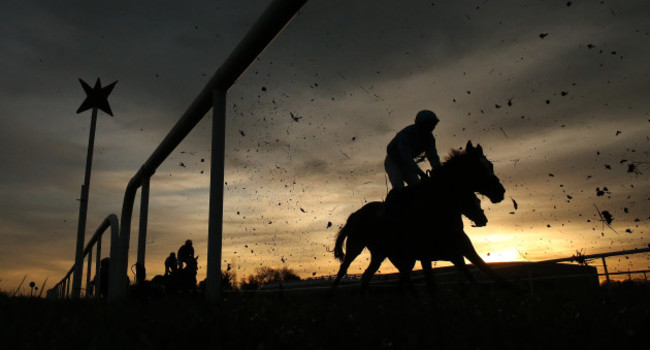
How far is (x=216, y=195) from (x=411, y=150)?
2860 millimetres

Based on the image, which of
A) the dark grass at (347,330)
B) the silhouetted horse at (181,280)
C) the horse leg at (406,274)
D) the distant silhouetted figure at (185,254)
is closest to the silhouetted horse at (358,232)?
the horse leg at (406,274)

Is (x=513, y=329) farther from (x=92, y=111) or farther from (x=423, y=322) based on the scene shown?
(x=92, y=111)

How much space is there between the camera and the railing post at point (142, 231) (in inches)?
368

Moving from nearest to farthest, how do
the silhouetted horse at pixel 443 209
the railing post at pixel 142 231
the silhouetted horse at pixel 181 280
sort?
the silhouetted horse at pixel 443 209 → the railing post at pixel 142 231 → the silhouetted horse at pixel 181 280

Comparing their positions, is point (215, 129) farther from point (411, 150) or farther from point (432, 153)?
point (432, 153)

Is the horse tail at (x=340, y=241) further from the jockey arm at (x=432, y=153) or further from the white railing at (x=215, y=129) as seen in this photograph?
the white railing at (x=215, y=129)

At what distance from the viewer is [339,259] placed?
8.09 m

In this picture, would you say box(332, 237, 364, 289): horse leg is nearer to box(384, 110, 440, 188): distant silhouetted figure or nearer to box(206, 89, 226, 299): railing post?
box(384, 110, 440, 188): distant silhouetted figure

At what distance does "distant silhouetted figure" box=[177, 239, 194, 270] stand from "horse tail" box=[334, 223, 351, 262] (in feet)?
19.4

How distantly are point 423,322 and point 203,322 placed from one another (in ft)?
4.38

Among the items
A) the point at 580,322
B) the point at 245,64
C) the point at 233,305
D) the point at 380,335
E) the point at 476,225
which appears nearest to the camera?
the point at 380,335

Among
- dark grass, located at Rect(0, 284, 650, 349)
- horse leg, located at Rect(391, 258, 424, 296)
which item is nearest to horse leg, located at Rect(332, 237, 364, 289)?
horse leg, located at Rect(391, 258, 424, 296)

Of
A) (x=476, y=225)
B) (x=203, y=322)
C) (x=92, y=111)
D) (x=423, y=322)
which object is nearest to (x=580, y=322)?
(x=423, y=322)

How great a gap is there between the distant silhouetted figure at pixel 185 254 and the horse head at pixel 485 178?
8.45m
